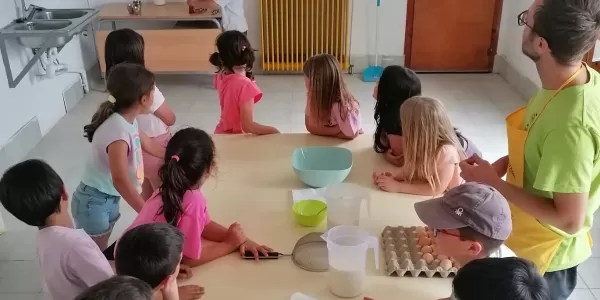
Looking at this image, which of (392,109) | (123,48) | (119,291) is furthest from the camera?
(123,48)

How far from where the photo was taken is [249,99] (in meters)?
2.62

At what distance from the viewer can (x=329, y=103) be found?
8.19ft

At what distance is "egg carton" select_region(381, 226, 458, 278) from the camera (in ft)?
5.07

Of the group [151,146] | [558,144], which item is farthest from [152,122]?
[558,144]

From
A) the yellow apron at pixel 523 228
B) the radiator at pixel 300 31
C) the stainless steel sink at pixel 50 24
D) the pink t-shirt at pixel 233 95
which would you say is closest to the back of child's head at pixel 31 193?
the pink t-shirt at pixel 233 95

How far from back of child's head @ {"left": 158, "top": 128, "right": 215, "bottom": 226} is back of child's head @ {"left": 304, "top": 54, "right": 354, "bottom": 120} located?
0.92 metres

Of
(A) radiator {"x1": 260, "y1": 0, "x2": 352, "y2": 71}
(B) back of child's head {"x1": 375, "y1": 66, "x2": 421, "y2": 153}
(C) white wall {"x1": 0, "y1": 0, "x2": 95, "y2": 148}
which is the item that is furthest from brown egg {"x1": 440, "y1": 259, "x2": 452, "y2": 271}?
(A) radiator {"x1": 260, "y1": 0, "x2": 352, "y2": 71}

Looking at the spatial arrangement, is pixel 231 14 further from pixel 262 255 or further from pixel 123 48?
pixel 262 255

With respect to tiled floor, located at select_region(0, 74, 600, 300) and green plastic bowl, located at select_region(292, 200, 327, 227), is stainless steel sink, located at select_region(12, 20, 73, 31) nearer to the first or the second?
tiled floor, located at select_region(0, 74, 600, 300)

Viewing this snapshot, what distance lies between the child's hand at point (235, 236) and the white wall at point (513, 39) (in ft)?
12.5

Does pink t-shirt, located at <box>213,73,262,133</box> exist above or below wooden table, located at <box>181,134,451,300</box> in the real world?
above

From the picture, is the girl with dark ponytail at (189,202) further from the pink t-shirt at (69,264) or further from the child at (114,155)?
the child at (114,155)

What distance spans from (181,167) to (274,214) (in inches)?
16.5

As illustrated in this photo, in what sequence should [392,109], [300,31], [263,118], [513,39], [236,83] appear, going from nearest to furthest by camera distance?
[392,109]
[236,83]
[263,118]
[513,39]
[300,31]
